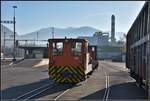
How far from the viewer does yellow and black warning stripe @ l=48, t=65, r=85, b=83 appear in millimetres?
25719

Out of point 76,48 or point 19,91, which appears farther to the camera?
point 76,48

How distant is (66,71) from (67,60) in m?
0.82

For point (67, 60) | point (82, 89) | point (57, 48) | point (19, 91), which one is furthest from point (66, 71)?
point (19, 91)

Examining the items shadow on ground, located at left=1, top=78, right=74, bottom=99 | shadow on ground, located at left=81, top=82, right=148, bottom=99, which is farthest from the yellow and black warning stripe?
shadow on ground, located at left=81, top=82, right=148, bottom=99

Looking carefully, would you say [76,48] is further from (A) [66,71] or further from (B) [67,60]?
(A) [66,71]

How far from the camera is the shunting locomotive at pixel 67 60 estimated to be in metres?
25.8

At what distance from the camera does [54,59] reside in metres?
26.4

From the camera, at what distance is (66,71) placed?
2589 cm

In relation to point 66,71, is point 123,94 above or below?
below

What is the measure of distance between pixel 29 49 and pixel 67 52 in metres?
94.3

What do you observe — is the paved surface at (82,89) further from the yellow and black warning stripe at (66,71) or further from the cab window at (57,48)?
the cab window at (57,48)

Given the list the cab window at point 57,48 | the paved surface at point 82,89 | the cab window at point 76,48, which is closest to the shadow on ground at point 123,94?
the paved surface at point 82,89

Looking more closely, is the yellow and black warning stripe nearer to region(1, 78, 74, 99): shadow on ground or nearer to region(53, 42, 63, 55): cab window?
region(1, 78, 74, 99): shadow on ground

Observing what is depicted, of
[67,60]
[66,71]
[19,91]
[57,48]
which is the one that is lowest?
[19,91]
